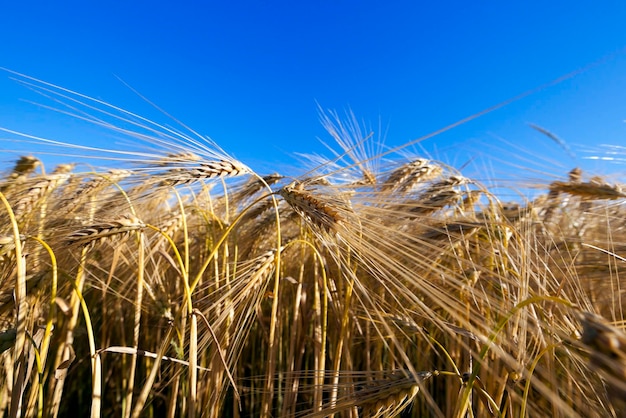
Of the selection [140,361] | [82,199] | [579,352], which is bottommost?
[140,361]

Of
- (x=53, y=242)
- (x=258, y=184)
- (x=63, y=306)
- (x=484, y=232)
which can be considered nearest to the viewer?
(x=63, y=306)

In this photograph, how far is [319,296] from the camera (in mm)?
1697

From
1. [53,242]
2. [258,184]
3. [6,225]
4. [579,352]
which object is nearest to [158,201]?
[258,184]

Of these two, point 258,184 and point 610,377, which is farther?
point 258,184

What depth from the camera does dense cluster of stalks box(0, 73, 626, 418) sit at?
0.89m

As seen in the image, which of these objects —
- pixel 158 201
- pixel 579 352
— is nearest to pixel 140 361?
pixel 158 201

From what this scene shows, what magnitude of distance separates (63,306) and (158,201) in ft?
4.26

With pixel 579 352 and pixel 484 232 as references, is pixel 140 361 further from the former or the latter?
pixel 579 352

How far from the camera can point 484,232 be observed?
1637 millimetres

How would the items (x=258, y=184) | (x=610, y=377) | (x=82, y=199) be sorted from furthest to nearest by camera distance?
(x=258, y=184), (x=82, y=199), (x=610, y=377)

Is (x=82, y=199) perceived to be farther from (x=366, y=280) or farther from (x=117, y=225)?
(x=366, y=280)

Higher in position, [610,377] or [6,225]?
[6,225]

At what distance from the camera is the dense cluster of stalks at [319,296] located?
0.89 metres

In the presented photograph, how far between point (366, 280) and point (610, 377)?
119 cm
